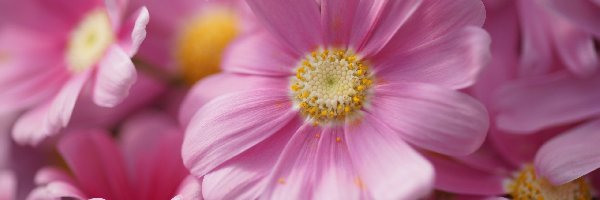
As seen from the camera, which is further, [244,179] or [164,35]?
[164,35]

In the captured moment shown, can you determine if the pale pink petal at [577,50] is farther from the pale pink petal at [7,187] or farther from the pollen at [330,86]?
the pale pink petal at [7,187]

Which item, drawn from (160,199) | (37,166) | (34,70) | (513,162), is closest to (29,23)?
(34,70)

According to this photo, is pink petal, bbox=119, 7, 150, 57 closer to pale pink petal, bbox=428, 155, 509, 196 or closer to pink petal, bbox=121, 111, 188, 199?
pink petal, bbox=121, 111, 188, 199

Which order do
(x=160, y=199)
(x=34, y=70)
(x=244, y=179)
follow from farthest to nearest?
(x=34, y=70) < (x=160, y=199) < (x=244, y=179)

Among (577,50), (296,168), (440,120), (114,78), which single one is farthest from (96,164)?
(577,50)

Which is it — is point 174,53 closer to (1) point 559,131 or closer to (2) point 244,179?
(2) point 244,179

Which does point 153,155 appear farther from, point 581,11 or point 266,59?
point 581,11

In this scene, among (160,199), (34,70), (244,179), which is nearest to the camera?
(244,179)
